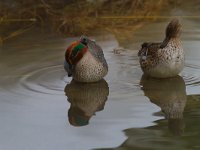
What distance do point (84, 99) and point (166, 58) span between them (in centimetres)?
102

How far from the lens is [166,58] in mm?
6270

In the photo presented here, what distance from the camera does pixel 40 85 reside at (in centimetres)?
628

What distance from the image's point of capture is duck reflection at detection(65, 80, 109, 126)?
5523mm

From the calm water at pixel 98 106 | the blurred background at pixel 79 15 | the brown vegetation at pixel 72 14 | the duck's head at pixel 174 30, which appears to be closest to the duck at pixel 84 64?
the calm water at pixel 98 106

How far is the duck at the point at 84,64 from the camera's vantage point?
6285 mm

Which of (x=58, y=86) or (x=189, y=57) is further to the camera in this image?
(x=189, y=57)

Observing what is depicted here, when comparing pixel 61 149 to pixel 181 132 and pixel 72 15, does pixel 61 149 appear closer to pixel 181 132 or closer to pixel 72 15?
pixel 181 132

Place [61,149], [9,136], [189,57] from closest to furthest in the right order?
1. [61,149]
2. [9,136]
3. [189,57]

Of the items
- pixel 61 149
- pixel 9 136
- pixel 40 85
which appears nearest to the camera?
pixel 61 149

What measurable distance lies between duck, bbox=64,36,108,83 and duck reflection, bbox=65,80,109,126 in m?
0.09

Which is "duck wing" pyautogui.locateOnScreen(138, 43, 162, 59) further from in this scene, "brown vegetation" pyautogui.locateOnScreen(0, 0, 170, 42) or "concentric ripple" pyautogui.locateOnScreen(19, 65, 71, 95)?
"brown vegetation" pyautogui.locateOnScreen(0, 0, 170, 42)

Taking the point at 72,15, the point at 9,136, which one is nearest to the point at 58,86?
the point at 9,136

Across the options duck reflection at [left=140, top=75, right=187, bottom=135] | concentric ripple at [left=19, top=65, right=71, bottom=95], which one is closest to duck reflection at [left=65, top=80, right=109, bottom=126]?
concentric ripple at [left=19, top=65, right=71, bottom=95]

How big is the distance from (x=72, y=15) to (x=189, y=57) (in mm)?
3002
